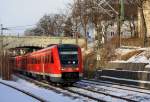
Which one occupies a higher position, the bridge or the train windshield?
the bridge

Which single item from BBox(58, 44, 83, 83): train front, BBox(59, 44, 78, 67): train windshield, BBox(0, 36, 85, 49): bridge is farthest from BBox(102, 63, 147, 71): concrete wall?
BBox(0, 36, 85, 49): bridge

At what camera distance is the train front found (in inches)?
1174

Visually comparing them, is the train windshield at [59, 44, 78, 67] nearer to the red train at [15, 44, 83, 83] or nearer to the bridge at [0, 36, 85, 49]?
the red train at [15, 44, 83, 83]

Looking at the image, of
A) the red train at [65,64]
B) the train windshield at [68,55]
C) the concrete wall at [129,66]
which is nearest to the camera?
the red train at [65,64]

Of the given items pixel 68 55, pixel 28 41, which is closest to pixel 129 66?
pixel 68 55

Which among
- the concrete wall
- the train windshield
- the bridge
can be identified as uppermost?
the bridge

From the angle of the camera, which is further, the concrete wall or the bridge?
the bridge

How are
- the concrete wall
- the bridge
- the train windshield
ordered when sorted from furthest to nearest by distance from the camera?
the bridge < the concrete wall < the train windshield

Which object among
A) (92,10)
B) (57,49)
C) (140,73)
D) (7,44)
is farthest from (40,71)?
(7,44)

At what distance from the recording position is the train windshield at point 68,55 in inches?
1187

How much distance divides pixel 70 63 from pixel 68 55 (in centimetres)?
61

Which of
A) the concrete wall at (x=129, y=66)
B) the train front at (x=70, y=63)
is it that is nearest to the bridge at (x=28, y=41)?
the concrete wall at (x=129, y=66)

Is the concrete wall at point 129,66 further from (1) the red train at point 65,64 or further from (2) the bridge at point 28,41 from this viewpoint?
(2) the bridge at point 28,41

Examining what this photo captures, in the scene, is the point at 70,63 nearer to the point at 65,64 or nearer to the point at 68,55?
the point at 65,64
